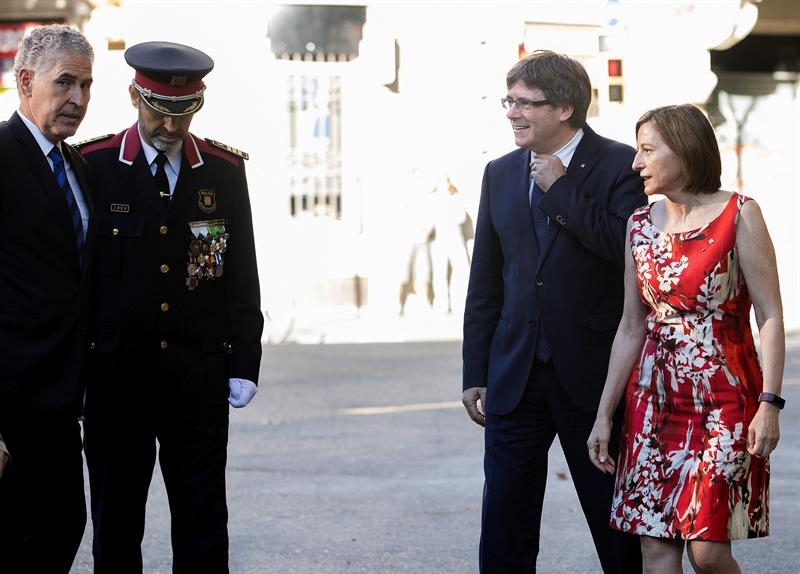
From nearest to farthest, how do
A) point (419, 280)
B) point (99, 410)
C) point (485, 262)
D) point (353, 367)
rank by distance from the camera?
point (99, 410) → point (485, 262) → point (353, 367) → point (419, 280)

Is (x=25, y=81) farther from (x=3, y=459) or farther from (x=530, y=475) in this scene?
(x=530, y=475)

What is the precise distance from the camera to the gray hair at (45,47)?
4.37 meters

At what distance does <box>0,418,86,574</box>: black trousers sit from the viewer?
4293 millimetres

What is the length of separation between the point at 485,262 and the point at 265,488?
11.3 feet

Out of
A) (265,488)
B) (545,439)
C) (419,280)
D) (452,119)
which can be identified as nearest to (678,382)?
(545,439)

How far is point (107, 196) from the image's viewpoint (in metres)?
4.59

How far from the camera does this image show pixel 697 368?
426cm

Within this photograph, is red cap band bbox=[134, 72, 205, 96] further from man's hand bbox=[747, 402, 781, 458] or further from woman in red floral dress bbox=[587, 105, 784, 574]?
man's hand bbox=[747, 402, 781, 458]

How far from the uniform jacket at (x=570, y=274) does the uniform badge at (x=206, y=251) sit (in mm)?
912

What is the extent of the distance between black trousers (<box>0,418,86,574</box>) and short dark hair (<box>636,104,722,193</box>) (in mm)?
1941

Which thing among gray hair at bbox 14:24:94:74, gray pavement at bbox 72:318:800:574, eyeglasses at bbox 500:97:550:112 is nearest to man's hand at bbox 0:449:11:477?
gray hair at bbox 14:24:94:74

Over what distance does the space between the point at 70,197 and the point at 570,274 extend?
156cm

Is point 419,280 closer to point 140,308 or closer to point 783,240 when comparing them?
point 783,240

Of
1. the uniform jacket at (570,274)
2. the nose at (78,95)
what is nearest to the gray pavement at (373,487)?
the uniform jacket at (570,274)
